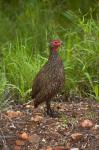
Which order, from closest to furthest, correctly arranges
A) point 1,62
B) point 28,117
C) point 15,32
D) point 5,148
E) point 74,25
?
point 5,148 → point 28,117 → point 1,62 → point 74,25 → point 15,32

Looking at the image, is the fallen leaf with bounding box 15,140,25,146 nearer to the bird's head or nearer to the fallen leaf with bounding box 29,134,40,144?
the fallen leaf with bounding box 29,134,40,144

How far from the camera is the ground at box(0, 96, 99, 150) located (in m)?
6.14

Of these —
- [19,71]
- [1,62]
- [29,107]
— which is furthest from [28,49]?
[29,107]

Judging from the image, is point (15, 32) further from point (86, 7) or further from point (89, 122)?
point (89, 122)

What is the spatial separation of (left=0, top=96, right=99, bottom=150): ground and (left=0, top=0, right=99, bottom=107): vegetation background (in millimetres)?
244

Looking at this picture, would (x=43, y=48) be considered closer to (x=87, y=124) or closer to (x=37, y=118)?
(x=37, y=118)

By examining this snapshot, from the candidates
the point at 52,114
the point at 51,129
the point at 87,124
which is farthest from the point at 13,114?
the point at 87,124

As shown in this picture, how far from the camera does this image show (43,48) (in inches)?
378

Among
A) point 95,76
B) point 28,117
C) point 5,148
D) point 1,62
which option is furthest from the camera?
point 1,62

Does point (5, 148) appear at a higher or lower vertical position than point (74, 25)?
lower

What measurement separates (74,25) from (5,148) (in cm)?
364

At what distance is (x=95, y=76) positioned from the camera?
7672mm

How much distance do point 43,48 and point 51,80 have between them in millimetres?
3106

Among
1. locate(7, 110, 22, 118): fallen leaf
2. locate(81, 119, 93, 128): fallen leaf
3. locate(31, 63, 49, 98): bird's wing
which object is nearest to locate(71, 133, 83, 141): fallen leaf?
locate(81, 119, 93, 128): fallen leaf
